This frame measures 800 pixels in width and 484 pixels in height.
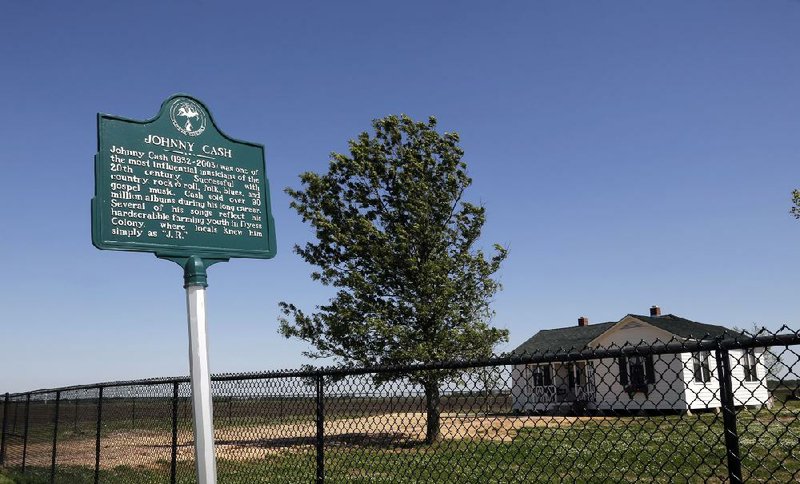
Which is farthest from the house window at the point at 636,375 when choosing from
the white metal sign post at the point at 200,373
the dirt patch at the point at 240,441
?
the white metal sign post at the point at 200,373

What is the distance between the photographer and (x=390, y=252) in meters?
19.9

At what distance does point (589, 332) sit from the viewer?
113ft

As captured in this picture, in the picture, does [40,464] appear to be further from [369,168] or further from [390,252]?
[369,168]

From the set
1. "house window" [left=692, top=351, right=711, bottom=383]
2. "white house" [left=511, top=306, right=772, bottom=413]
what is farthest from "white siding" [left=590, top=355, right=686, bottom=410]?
"house window" [left=692, top=351, right=711, bottom=383]

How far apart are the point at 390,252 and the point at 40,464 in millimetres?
10453

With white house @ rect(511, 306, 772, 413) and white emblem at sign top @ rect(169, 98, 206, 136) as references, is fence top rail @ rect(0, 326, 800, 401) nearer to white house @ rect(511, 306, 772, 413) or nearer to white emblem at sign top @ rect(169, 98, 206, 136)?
white emblem at sign top @ rect(169, 98, 206, 136)

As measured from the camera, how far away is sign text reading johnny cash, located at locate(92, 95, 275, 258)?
5246mm

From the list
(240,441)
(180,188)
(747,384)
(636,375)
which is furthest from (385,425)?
(747,384)

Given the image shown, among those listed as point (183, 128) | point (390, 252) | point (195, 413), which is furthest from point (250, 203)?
point (390, 252)

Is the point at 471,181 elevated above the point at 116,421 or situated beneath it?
elevated above

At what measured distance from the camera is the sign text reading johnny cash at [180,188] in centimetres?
525

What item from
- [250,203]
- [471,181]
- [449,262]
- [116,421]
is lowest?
[116,421]

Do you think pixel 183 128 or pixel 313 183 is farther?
pixel 313 183

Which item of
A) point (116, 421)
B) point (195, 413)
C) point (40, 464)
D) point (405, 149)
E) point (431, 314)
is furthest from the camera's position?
point (405, 149)
